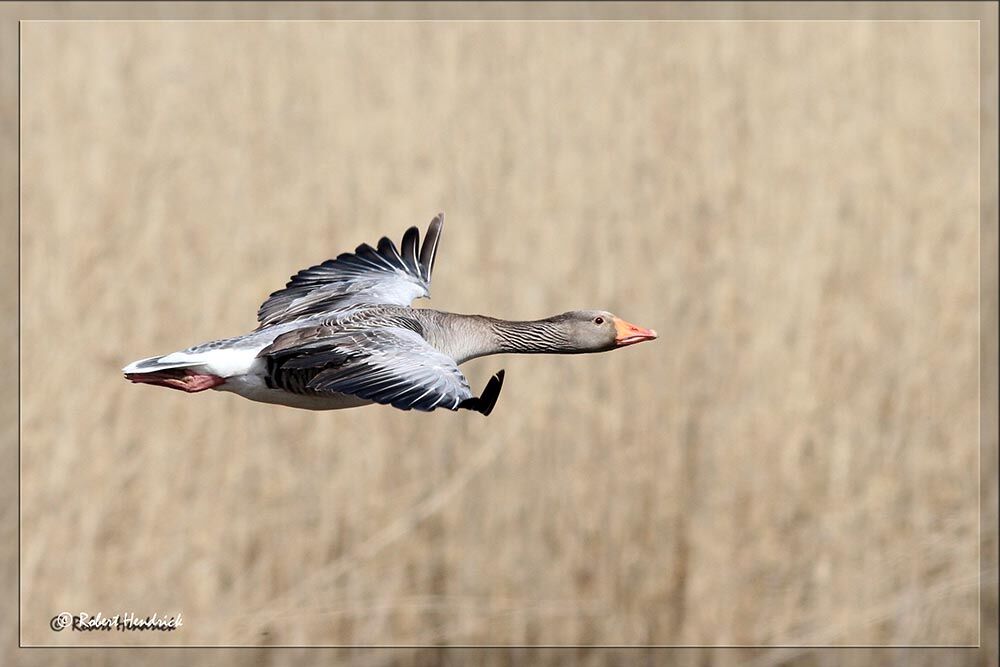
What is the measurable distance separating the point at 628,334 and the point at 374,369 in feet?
2.75

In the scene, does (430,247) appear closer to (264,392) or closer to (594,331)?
(594,331)

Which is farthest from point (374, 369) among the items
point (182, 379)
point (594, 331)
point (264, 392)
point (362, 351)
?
point (594, 331)

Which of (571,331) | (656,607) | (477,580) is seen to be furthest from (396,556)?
(571,331)

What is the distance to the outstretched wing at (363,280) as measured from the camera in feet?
11.5

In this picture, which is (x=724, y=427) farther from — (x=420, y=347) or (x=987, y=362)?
(x=420, y=347)

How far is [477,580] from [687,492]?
860mm

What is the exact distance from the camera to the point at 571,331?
3.18 metres

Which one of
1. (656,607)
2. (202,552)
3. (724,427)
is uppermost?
(724,427)

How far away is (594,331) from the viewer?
125 inches

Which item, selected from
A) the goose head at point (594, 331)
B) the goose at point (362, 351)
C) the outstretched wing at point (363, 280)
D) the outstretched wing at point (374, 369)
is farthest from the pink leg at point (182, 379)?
the goose head at point (594, 331)

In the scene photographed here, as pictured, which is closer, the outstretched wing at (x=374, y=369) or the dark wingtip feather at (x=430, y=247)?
the outstretched wing at (x=374, y=369)

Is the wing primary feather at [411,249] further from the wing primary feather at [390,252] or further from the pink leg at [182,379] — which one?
Result: the pink leg at [182,379]

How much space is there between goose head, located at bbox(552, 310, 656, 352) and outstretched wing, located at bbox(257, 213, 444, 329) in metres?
0.56

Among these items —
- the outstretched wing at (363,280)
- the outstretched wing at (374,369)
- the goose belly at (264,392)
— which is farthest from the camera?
the outstretched wing at (363,280)
